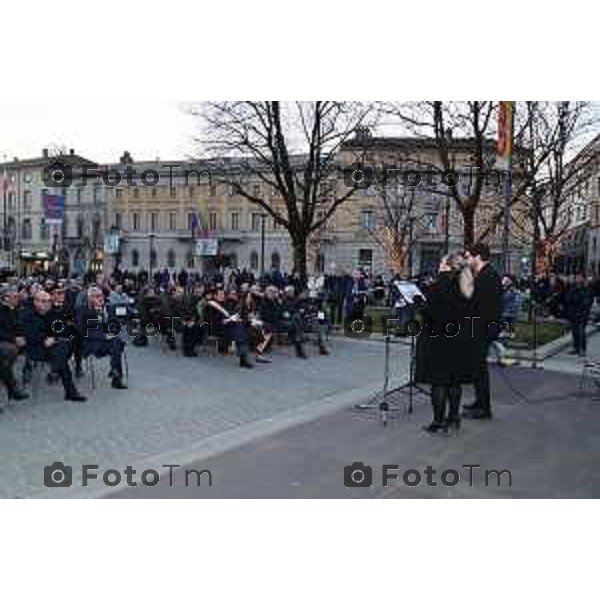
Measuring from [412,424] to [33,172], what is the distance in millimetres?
65064

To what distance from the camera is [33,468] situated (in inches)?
246

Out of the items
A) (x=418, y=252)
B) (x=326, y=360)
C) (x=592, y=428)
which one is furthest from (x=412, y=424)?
(x=418, y=252)

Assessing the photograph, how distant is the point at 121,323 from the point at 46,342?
5018mm

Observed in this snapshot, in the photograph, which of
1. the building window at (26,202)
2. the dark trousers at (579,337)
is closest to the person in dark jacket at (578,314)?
the dark trousers at (579,337)

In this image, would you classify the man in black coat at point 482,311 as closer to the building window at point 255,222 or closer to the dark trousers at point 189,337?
the dark trousers at point 189,337

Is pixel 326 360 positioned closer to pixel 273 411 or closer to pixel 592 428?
pixel 273 411

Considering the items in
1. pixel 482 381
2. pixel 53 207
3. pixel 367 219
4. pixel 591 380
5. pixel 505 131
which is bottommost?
pixel 591 380

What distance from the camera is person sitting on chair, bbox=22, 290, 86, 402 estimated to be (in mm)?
9031

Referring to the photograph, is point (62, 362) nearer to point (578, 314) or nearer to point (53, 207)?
point (53, 207)

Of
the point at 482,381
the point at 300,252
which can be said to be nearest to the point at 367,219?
the point at 300,252

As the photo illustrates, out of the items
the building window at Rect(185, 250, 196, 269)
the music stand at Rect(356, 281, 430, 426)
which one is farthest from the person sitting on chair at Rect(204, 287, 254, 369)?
the building window at Rect(185, 250, 196, 269)

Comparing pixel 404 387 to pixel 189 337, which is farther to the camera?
pixel 189 337

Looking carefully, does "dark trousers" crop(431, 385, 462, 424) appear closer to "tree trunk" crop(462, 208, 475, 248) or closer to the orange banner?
the orange banner

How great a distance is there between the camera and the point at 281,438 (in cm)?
757
